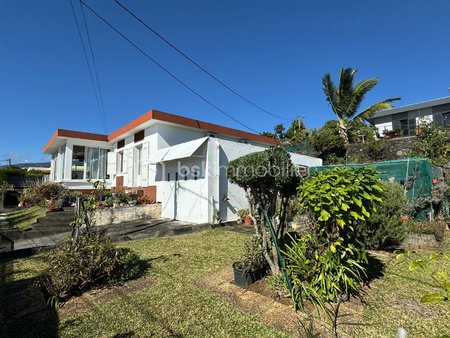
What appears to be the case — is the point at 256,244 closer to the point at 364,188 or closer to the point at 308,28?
the point at 364,188

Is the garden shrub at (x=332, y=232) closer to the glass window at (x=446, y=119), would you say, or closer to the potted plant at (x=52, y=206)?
the potted plant at (x=52, y=206)

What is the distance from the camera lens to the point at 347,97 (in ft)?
69.5

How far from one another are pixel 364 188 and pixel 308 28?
34.0 ft

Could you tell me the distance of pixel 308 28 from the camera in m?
11.3

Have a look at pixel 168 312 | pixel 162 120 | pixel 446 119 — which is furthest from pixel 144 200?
pixel 446 119

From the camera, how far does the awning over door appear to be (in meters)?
10.3

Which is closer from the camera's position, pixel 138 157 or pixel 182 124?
pixel 182 124

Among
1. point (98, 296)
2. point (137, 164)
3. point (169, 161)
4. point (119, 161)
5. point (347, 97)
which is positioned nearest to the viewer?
point (98, 296)

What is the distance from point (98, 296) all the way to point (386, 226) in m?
7.26

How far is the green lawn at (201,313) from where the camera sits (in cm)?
329

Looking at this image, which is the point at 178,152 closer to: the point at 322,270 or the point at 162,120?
the point at 162,120

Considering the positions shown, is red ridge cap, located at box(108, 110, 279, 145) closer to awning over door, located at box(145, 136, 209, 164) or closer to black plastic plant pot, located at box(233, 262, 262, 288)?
awning over door, located at box(145, 136, 209, 164)

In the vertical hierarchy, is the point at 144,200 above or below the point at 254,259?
above

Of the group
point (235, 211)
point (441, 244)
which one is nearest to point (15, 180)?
point (235, 211)
